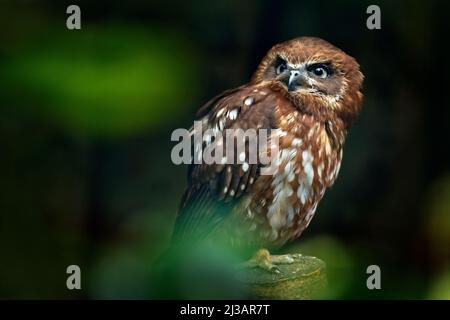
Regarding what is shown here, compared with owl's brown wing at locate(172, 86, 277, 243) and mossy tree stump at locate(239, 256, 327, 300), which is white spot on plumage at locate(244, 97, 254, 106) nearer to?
owl's brown wing at locate(172, 86, 277, 243)

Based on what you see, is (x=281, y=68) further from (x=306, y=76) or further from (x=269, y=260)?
(x=269, y=260)

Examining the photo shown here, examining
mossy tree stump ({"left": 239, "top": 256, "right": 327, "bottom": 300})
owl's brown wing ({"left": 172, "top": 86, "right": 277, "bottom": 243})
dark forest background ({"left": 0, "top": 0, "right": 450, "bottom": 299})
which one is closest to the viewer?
A: dark forest background ({"left": 0, "top": 0, "right": 450, "bottom": 299})

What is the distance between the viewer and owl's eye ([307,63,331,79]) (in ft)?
4.68

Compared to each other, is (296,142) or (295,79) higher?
(295,79)

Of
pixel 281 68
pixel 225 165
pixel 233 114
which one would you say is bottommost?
pixel 225 165

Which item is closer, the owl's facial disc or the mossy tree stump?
the mossy tree stump

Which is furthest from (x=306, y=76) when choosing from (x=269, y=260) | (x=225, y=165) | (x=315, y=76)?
(x=269, y=260)

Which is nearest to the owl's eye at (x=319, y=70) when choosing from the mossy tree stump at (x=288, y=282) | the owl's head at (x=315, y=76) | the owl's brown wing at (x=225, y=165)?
the owl's head at (x=315, y=76)

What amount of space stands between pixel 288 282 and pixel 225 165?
11.8 inches

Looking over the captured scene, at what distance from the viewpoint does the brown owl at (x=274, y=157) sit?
1.50 metres

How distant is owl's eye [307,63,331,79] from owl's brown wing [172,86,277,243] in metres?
0.11

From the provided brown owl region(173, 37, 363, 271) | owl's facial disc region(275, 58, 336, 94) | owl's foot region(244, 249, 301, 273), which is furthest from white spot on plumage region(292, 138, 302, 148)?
owl's foot region(244, 249, 301, 273)

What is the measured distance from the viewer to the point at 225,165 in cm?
154

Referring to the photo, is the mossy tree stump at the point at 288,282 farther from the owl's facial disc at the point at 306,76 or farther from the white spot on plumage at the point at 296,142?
the owl's facial disc at the point at 306,76
